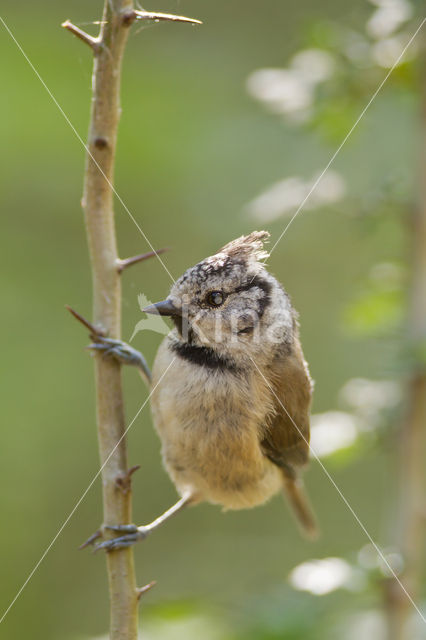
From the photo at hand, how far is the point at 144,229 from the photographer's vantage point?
12.6 ft

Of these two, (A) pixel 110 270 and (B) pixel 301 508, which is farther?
(B) pixel 301 508

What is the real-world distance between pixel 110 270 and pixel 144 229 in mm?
2259

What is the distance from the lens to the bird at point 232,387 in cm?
198

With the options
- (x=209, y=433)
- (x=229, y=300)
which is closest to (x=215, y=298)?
(x=229, y=300)

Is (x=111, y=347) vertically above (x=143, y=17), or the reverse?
(x=143, y=17)

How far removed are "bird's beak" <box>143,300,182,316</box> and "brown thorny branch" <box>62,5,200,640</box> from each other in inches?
6.8

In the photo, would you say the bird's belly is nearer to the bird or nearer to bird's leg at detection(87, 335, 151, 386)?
the bird

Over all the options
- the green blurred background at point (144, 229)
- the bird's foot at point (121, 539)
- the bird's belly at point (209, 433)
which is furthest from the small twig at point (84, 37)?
the green blurred background at point (144, 229)

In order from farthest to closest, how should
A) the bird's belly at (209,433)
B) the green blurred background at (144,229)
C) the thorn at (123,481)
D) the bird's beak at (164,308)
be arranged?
the green blurred background at (144,229), the bird's belly at (209,433), the bird's beak at (164,308), the thorn at (123,481)

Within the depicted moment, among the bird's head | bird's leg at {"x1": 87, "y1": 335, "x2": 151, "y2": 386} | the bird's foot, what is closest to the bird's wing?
the bird's head

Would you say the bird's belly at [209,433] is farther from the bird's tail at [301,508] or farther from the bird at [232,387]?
the bird's tail at [301,508]

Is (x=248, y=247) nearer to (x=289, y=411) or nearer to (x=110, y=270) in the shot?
(x=110, y=270)

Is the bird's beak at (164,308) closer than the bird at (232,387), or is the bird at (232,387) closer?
the bird's beak at (164,308)

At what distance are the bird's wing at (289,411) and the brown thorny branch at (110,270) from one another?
2.82 ft
